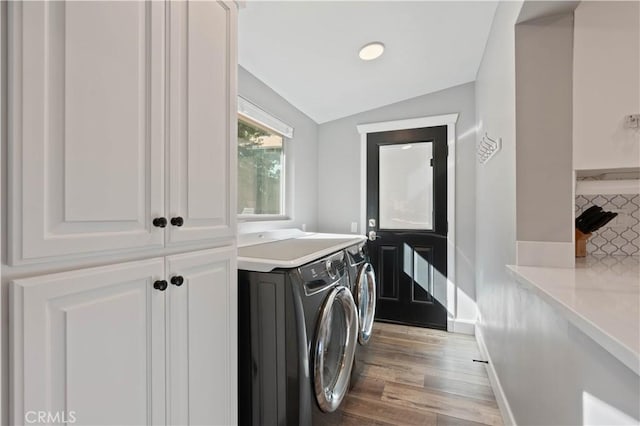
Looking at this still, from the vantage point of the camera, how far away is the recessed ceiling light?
2.04 metres

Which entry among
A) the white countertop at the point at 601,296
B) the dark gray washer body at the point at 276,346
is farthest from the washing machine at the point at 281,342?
the white countertop at the point at 601,296

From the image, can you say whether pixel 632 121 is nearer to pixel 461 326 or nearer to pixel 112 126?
pixel 112 126

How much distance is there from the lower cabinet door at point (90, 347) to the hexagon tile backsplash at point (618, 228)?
2036mm

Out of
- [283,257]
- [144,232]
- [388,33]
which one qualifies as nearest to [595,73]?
[388,33]

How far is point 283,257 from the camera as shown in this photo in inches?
53.8

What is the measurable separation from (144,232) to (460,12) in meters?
2.13

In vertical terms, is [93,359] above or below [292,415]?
above

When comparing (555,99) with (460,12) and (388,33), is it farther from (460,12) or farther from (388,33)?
(388,33)

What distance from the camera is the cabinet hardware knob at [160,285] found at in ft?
2.79

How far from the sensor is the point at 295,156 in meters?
2.90

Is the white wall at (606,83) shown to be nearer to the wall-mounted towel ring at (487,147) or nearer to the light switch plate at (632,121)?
the light switch plate at (632,121)

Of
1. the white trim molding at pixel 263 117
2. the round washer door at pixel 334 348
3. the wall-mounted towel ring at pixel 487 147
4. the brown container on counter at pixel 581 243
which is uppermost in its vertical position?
the white trim molding at pixel 263 117

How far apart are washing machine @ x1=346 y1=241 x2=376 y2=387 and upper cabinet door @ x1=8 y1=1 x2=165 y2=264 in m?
1.35

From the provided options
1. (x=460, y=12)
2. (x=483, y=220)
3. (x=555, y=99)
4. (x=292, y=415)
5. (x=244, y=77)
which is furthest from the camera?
(x=483, y=220)
